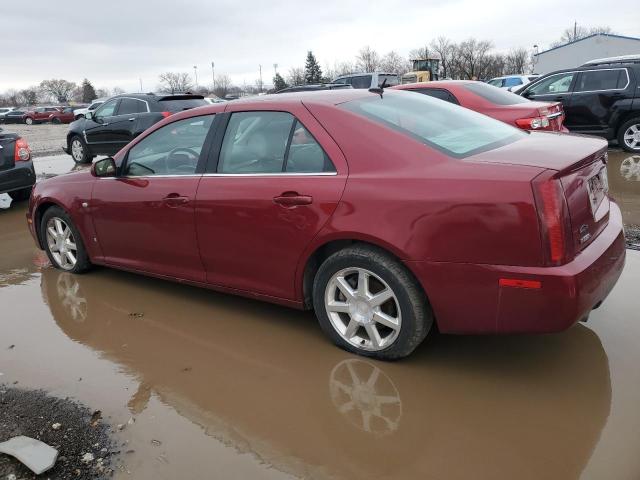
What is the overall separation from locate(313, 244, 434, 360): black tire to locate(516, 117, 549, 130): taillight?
16.9ft

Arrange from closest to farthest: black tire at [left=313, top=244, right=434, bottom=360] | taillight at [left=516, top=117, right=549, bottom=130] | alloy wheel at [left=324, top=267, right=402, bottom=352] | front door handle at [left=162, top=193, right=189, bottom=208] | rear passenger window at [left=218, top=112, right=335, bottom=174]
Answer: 1. black tire at [left=313, top=244, right=434, bottom=360]
2. alloy wheel at [left=324, top=267, right=402, bottom=352]
3. rear passenger window at [left=218, top=112, right=335, bottom=174]
4. front door handle at [left=162, top=193, right=189, bottom=208]
5. taillight at [left=516, top=117, right=549, bottom=130]

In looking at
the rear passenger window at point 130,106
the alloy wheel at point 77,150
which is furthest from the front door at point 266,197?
the alloy wheel at point 77,150

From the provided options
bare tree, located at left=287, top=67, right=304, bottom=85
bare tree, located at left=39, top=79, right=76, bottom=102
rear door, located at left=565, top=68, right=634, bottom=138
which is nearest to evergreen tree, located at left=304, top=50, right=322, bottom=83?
bare tree, located at left=287, top=67, right=304, bottom=85

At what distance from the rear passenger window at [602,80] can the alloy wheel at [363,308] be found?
9.18 m

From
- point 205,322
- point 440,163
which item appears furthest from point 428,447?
point 205,322

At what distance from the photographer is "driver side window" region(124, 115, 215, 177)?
4039mm

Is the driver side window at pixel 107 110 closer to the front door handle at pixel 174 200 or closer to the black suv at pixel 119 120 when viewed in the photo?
the black suv at pixel 119 120

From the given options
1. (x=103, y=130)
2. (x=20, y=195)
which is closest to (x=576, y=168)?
(x=20, y=195)

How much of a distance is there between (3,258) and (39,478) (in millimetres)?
4282

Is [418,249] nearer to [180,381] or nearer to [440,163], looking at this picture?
[440,163]

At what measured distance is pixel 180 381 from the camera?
3.26 metres

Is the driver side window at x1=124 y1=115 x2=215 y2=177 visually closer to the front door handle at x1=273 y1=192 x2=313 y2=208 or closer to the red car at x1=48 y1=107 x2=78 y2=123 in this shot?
the front door handle at x1=273 y1=192 x2=313 y2=208

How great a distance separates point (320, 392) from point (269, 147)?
157 centimetres

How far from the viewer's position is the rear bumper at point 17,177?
813cm
